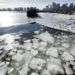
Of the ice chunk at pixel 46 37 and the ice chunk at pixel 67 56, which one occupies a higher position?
the ice chunk at pixel 46 37

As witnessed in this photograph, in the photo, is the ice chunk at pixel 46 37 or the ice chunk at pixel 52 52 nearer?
the ice chunk at pixel 52 52

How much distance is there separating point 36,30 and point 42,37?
2.96ft

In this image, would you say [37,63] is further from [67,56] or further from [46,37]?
[46,37]

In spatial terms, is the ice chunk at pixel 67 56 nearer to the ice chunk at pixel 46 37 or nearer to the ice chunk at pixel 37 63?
the ice chunk at pixel 37 63

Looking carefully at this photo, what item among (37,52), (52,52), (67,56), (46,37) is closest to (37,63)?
(37,52)

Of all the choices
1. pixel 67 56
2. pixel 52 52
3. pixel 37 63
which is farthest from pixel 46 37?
pixel 37 63

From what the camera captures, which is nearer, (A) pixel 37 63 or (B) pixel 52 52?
(A) pixel 37 63

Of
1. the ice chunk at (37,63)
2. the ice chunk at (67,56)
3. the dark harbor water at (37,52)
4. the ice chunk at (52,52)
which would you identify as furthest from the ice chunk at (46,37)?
the ice chunk at (37,63)

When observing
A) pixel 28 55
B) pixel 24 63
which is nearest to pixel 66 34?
pixel 28 55

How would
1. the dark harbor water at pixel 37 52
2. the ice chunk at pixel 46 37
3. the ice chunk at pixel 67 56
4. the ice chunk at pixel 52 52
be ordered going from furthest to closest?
the ice chunk at pixel 46 37 → the ice chunk at pixel 52 52 → the ice chunk at pixel 67 56 → the dark harbor water at pixel 37 52

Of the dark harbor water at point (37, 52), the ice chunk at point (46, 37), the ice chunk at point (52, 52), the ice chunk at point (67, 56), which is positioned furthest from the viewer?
the ice chunk at point (46, 37)

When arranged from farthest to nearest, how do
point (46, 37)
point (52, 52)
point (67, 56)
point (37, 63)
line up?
point (46, 37)
point (52, 52)
point (67, 56)
point (37, 63)

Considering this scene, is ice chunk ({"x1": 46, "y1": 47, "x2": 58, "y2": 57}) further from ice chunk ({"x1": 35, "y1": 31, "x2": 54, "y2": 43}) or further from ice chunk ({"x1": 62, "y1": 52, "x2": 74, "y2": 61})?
ice chunk ({"x1": 35, "y1": 31, "x2": 54, "y2": 43})

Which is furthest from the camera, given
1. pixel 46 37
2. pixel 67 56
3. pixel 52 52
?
pixel 46 37
